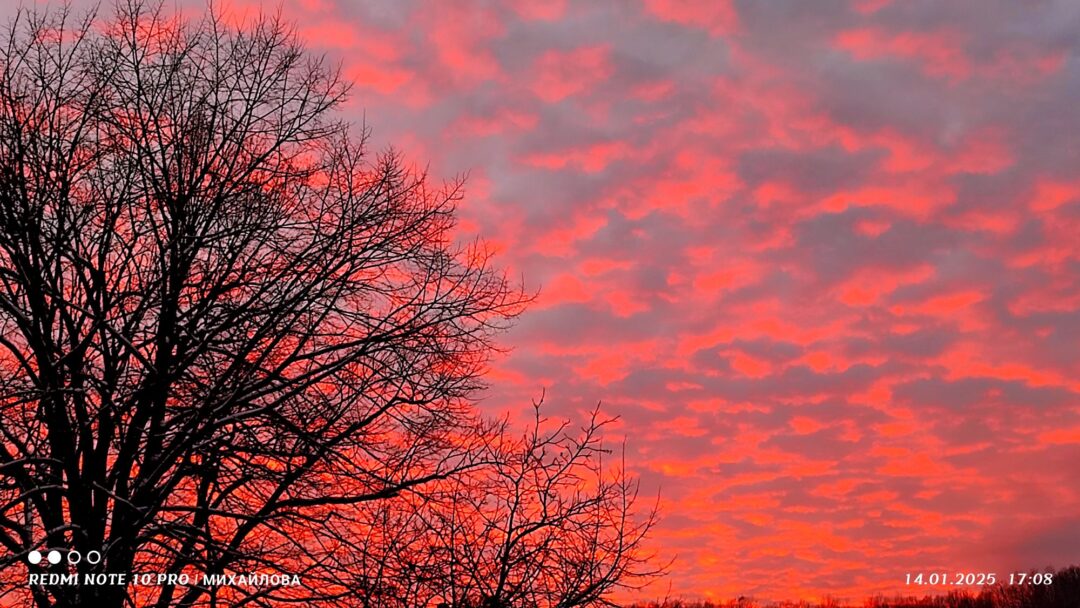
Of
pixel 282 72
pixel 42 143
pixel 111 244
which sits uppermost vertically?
pixel 282 72

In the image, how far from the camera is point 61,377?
41.2ft

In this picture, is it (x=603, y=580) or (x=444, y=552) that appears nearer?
(x=603, y=580)

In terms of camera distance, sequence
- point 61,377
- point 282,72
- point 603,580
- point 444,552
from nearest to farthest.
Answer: point 603,580, point 444,552, point 61,377, point 282,72

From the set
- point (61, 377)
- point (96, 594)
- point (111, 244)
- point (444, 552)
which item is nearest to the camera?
point (444, 552)

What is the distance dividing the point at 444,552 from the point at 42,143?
7.40 m

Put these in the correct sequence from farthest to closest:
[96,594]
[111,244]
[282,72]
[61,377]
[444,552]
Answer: [282,72]
[111,244]
[61,377]
[96,594]
[444,552]

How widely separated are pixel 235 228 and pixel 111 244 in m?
1.63

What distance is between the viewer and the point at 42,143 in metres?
13.0

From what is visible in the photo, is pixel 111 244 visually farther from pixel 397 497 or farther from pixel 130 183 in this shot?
pixel 397 497

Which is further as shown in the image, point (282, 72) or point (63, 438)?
point (282, 72)

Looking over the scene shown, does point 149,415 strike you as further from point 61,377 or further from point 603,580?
point 603,580

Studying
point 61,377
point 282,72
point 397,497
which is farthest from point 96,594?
point 282,72

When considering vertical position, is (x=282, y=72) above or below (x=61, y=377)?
above

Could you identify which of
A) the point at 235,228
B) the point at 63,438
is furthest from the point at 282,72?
the point at 63,438
